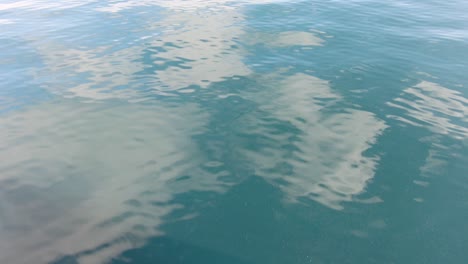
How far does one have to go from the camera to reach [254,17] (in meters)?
27.8

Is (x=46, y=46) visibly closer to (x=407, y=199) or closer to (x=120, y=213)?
(x=120, y=213)

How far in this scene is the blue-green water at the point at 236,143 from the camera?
388 inches

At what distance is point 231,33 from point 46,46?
44.1 ft

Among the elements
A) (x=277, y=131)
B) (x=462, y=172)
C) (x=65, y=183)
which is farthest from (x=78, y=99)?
(x=462, y=172)

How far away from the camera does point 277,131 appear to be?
47.9 feet

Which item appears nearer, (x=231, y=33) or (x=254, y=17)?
Result: (x=231, y=33)

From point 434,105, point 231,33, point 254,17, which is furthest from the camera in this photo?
point 254,17

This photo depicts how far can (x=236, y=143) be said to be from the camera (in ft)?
45.5

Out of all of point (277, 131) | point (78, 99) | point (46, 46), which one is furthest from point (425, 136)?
point (46, 46)

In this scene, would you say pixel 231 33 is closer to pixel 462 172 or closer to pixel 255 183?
pixel 255 183

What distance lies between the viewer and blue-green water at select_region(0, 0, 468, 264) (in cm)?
985

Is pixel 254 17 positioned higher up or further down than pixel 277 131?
higher up

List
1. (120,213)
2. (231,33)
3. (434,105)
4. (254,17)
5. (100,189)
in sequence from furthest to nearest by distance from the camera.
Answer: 1. (254,17)
2. (231,33)
3. (434,105)
4. (100,189)
5. (120,213)

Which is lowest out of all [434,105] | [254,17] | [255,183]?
[255,183]
